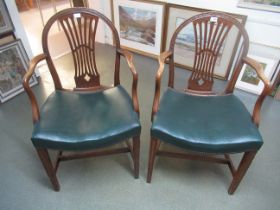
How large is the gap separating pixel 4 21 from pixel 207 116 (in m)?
1.82

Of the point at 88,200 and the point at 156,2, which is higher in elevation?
the point at 156,2

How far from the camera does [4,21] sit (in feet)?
5.74

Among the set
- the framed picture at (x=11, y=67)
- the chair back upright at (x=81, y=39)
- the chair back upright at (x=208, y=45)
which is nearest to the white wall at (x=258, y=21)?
the chair back upright at (x=208, y=45)

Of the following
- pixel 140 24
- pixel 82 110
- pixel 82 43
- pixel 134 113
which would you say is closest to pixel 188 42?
pixel 140 24

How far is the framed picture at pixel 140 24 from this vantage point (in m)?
2.23

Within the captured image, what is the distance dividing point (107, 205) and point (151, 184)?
30 centimetres

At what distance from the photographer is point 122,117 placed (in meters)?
1.09

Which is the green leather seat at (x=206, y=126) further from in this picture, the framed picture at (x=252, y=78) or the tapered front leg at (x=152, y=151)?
the framed picture at (x=252, y=78)

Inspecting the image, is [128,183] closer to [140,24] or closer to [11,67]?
[11,67]

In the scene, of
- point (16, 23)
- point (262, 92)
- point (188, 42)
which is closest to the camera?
point (262, 92)

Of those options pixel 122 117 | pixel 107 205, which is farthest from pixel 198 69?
pixel 107 205

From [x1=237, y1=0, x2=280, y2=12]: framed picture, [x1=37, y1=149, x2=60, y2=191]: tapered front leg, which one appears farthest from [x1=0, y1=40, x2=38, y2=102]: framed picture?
[x1=237, y1=0, x2=280, y2=12]: framed picture

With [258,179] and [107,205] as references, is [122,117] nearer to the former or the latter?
[107,205]

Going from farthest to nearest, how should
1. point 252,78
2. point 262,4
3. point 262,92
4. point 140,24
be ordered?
point 140,24 → point 252,78 → point 262,4 → point 262,92
